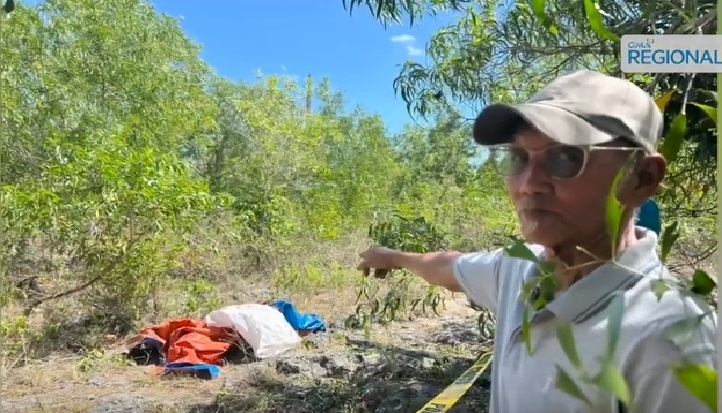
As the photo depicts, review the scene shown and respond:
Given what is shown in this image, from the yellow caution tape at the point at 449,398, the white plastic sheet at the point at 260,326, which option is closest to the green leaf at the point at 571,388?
the yellow caution tape at the point at 449,398

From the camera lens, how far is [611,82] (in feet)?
1.63

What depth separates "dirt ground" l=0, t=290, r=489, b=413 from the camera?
6.48 ft

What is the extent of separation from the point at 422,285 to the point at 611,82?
4.95 ft

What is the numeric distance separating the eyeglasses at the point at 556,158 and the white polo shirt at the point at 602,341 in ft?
0.24

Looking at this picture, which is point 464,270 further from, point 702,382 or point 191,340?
point 191,340

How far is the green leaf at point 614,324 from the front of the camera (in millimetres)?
327

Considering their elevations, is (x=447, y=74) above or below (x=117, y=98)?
below

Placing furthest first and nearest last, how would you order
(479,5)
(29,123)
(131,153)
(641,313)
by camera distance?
(29,123)
(131,153)
(479,5)
(641,313)

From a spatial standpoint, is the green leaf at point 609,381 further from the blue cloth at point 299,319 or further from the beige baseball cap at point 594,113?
the blue cloth at point 299,319

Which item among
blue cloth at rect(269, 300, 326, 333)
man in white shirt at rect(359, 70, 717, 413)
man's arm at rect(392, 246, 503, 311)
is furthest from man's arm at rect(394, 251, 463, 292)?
blue cloth at rect(269, 300, 326, 333)

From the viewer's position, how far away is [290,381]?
2225 millimetres

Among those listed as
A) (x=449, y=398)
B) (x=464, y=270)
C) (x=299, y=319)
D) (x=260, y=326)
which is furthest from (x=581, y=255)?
(x=299, y=319)

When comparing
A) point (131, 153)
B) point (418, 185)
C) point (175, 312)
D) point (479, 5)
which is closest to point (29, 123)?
point (131, 153)

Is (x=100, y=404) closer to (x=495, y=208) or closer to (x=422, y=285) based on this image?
(x=422, y=285)
